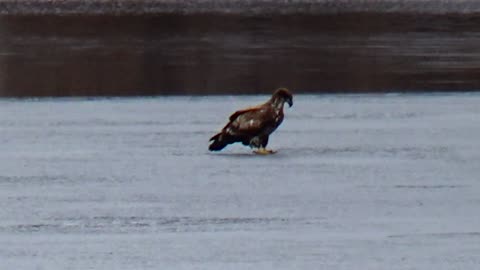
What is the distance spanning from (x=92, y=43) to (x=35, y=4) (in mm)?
9433

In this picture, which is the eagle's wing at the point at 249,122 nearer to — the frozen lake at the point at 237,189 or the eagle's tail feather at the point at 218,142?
the eagle's tail feather at the point at 218,142

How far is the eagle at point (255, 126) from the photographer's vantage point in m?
11.4

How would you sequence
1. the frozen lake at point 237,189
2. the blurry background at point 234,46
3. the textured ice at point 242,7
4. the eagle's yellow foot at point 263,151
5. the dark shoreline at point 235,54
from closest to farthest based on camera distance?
the frozen lake at point 237,189 < the eagle's yellow foot at point 263,151 < the dark shoreline at point 235,54 < the blurry background at point 234,46 < the textured ice at point 242,7

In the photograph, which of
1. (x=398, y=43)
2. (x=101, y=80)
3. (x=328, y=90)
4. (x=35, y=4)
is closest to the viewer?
(x=328, y=90)

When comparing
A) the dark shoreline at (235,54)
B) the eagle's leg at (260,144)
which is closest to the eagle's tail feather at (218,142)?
the eagle's leg at (260,144)

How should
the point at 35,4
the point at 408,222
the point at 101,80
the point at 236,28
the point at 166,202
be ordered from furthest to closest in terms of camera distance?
1. the point at 35,4
2. the point at 236,28
3. the point at 101,80
4. the point at 166,202
5. the point at 408,222

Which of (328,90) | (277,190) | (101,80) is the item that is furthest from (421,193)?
(101,80)

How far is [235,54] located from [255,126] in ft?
30.2

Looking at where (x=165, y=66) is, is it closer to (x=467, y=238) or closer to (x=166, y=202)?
(x=166, y=202)

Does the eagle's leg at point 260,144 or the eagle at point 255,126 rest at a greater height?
the eagle at point 255,126

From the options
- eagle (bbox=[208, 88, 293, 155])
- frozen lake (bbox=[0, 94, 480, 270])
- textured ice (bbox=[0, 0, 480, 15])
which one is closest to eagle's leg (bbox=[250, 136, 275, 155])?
eagle (bbox=[208, 88, 293, 155])

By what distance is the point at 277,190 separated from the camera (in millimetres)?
9953

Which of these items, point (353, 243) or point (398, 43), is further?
point (398, 43)

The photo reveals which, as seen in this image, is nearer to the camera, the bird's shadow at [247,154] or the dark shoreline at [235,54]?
the bird's shadow at [247,154]
